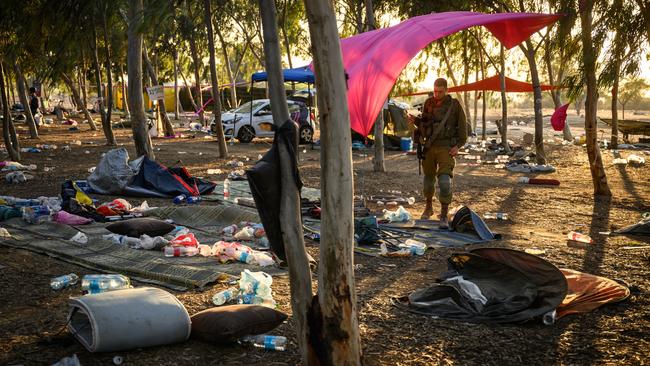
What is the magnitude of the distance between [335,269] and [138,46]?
11.5 metres

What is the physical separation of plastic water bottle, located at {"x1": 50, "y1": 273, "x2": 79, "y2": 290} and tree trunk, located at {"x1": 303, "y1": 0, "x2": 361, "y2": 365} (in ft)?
9.50

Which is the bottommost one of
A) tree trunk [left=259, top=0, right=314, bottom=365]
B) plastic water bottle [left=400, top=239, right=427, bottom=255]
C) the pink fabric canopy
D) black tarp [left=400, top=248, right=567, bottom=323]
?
plastic water bottle [left=400, top=239, right=427, bottom=255]

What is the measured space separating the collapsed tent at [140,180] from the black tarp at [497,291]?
265 inches

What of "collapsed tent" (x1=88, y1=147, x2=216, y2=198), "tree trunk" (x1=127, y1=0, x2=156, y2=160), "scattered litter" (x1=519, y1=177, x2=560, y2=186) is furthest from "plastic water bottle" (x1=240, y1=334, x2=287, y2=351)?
"scattered litter" (x1=519, y1=177, x2=560, y2=186)

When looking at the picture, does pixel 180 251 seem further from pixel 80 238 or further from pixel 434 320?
pixel 434 320

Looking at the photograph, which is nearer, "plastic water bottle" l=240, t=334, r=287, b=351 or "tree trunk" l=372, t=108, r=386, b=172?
"plastic water bottle" l=240, t=334, r=287, b=351

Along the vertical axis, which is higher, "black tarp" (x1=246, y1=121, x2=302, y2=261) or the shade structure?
the shade structure

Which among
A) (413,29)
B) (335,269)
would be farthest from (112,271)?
(413,29)

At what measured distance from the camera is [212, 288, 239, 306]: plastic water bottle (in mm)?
5449

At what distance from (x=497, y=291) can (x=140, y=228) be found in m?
4.46

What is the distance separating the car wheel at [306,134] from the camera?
78.7ft

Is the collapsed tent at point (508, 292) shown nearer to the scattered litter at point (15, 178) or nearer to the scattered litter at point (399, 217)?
the scattered litter at point (399, 217)

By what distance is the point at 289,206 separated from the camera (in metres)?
3.97

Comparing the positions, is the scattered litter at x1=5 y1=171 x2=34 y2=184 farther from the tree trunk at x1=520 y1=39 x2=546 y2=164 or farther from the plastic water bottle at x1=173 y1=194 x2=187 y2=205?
the tree trunk at x1=520 y1=39 x2=546 y2=164
